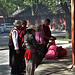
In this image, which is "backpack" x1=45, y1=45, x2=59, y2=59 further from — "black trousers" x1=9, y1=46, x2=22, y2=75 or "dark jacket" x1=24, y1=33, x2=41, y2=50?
"dark jacket" x1=24, y1=33, x2=41, y2=50

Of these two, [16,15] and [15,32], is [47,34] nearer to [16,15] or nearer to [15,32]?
[15,32]

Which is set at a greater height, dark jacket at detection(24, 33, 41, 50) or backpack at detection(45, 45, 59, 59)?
dark jacket at detection(24, 33, 41, 50)

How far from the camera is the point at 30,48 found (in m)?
6.99

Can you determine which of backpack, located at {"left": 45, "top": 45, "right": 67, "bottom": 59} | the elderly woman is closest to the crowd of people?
the elderly woman

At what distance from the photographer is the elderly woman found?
6848 mm

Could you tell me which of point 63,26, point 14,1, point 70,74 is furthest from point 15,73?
point 14,1

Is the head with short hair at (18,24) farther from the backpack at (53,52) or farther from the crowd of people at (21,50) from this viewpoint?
the backpack at (53,52)

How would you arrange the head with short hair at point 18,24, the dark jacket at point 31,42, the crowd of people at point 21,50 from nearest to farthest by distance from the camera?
the dark jacket at point 31,42
the crowd of people at point 21,50
the head with short hair at point 18,24

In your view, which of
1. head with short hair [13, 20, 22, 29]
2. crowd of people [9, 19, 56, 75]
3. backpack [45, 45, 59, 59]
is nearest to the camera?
crowd of people [9, 19, 56, 75]

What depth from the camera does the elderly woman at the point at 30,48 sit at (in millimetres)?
6848

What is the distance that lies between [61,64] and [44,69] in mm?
935

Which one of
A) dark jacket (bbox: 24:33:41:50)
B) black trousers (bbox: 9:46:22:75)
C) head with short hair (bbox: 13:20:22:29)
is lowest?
black trousers (bbox: 9:46:22:75)

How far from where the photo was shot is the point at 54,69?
724 cm

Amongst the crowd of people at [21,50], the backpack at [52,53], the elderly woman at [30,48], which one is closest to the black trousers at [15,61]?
the crowd of people at [21,50]
